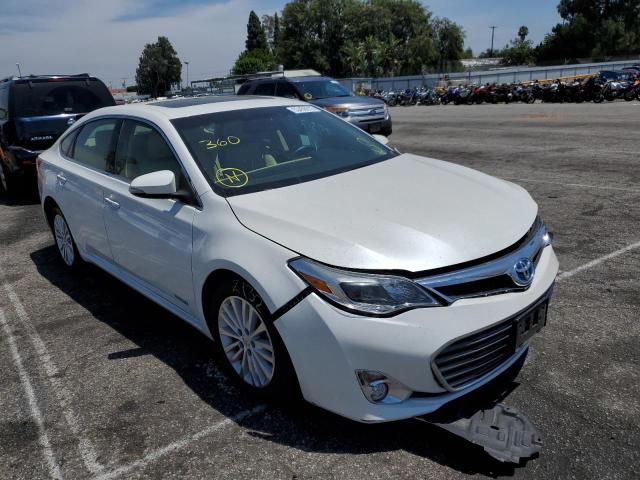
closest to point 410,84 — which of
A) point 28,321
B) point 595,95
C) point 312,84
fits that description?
point 595,95

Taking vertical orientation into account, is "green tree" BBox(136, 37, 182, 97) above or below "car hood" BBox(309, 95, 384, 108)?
above

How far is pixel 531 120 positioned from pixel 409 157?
15.7 meters

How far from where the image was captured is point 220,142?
11.7 feet

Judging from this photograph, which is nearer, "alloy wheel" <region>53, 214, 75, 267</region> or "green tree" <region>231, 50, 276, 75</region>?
"alloy wheel" <region>53, 214, 75, 267</region>

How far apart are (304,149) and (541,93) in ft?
88.8

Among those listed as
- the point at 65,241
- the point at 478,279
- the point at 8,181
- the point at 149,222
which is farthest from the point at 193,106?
the point at 8,181

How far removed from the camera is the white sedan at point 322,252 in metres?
2.42

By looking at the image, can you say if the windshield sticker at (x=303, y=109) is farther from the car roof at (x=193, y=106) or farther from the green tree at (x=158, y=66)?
the green tree at (x=158, y=66)

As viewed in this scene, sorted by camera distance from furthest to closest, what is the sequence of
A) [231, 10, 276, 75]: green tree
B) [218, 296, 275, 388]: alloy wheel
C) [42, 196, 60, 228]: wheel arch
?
[231, 10, 276, 75]: green tree → [42, 196, 60, 228]: wheel arch → [218, 296, 275, 388]: alloy wheel

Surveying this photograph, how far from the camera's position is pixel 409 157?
4.14 m

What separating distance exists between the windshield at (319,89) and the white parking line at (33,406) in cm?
1132

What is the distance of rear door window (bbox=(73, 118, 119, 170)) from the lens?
4.30 metres

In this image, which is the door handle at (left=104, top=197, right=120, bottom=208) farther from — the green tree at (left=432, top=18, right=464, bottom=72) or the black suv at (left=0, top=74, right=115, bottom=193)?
the green tree at (left=432, top=18, right=464, bottom=72)

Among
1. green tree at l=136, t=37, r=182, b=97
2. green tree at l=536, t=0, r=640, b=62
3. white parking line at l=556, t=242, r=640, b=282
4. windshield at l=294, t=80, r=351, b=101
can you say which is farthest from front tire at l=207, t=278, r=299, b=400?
green tree at l=136, t=37, r=182, b=97
